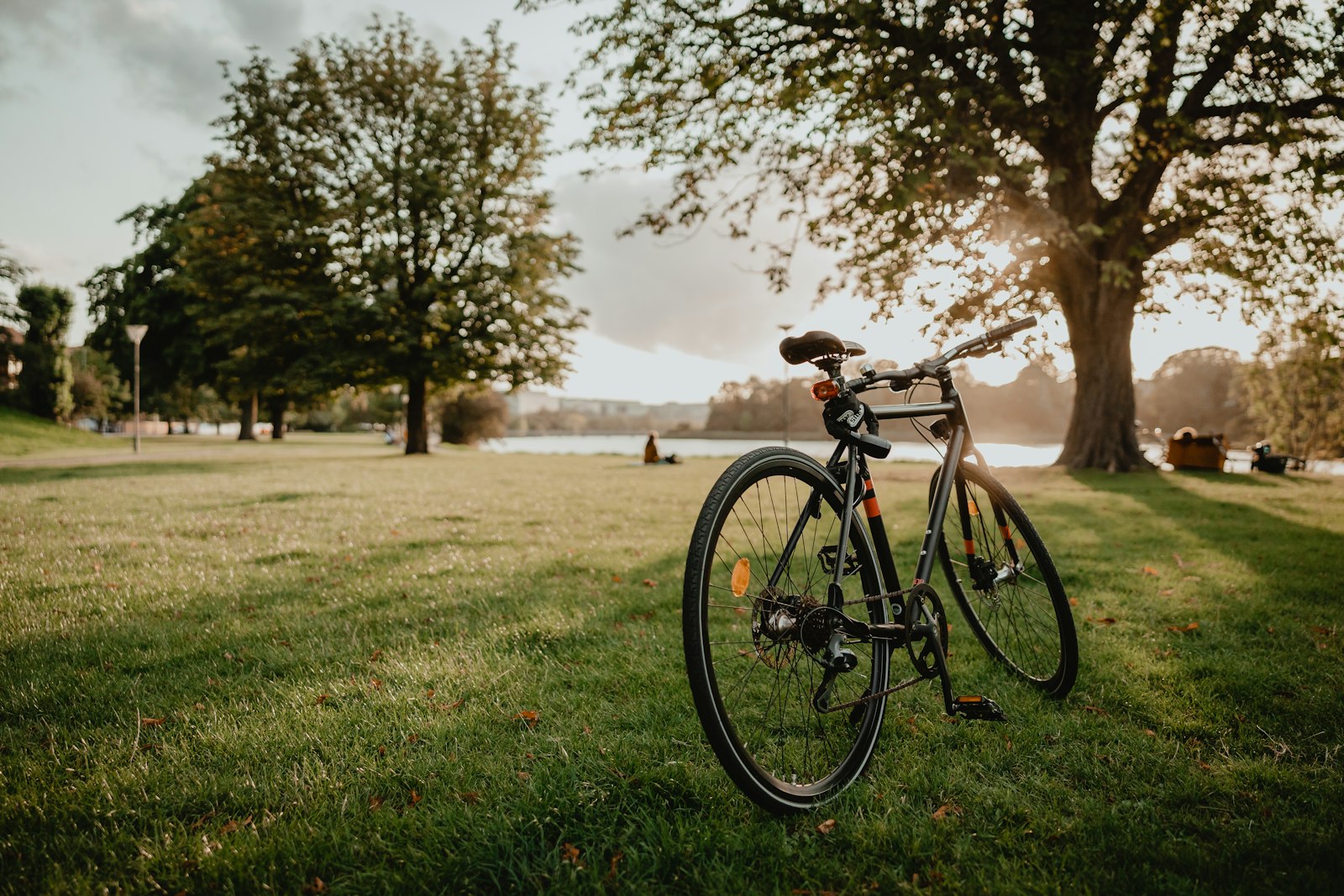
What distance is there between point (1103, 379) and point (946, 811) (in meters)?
15.9

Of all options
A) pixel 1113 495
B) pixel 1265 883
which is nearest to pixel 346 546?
pixel 1265 883

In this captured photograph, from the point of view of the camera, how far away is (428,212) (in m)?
22.7

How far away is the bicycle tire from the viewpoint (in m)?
2.98

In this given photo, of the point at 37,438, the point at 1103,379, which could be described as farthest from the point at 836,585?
the point at 37,438

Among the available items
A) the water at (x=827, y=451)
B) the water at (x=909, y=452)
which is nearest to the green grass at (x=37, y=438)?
the water at (x=909, y=452)

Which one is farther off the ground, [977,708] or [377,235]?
[377,235]

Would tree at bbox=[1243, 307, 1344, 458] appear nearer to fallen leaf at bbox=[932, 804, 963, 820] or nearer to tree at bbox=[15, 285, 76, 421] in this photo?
fallen leaf at bbox=[932, 804, 963, 820]

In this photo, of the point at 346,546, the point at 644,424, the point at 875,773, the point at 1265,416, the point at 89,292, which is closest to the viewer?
the point at 875,773

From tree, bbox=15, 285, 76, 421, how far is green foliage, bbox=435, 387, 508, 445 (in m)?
20.3

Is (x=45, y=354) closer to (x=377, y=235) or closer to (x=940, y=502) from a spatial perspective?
(x=377, y=235)

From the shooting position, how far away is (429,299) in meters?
22.9

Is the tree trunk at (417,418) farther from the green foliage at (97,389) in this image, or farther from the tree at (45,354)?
the green foliage at (97,389)

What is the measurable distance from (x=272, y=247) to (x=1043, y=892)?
25.6 metres

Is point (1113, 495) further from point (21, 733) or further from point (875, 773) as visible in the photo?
point (21, 733)
